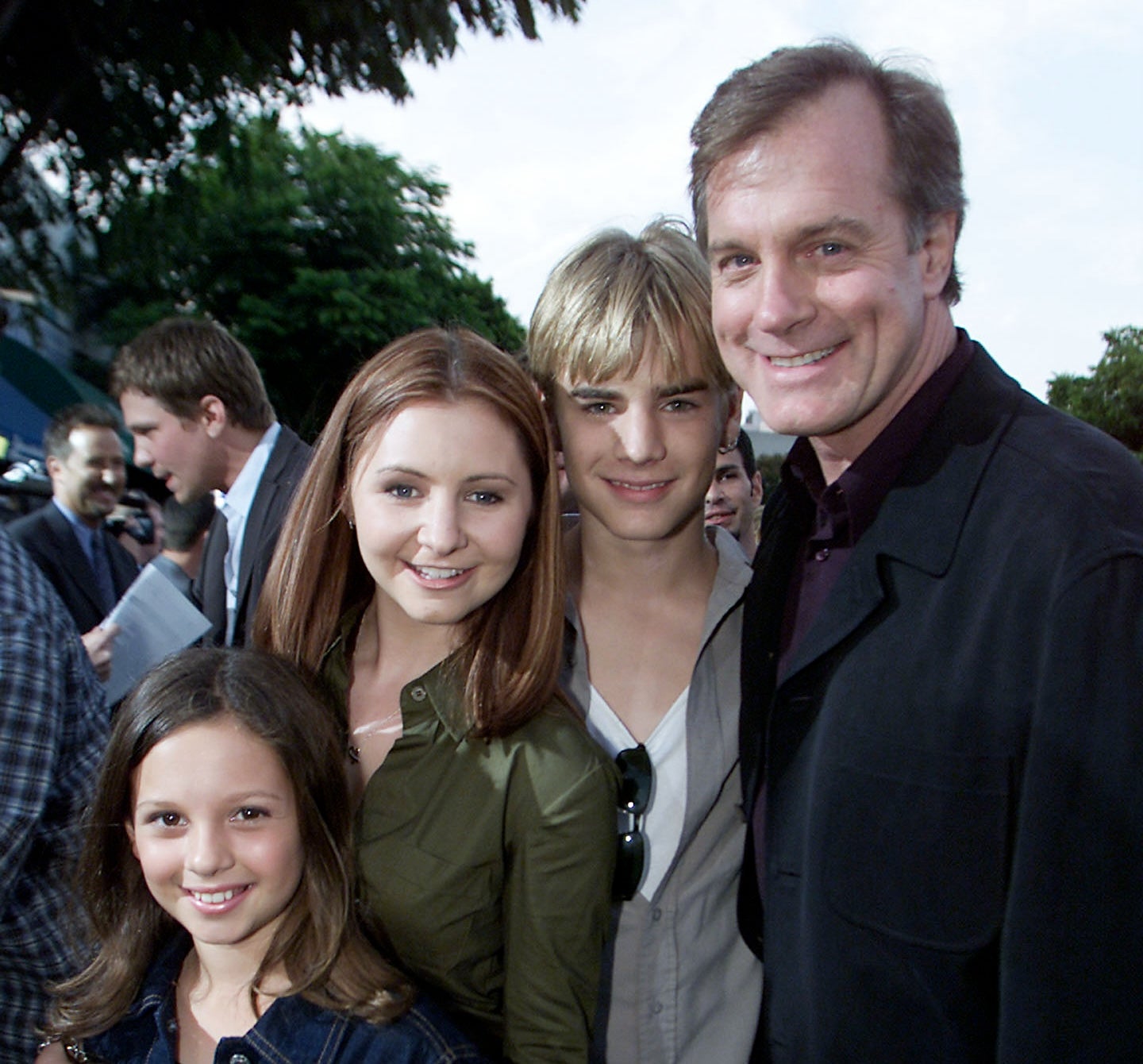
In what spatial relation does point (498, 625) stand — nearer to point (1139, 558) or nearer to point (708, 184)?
point (708, 184)

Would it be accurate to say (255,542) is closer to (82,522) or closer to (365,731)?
(365,731)

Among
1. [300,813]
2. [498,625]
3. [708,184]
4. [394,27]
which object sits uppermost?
[394,27]

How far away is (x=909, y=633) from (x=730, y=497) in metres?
3.24

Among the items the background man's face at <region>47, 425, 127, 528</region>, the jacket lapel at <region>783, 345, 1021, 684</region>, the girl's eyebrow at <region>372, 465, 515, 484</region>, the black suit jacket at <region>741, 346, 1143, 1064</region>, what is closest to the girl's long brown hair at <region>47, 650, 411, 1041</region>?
the girl's eyebrow at <region>372, 465, 515, 484</region>

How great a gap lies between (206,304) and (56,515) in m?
17.9

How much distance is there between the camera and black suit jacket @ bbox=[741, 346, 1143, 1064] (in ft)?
4.36

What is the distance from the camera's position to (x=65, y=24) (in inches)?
352

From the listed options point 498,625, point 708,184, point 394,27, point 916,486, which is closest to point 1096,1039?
point 916,486

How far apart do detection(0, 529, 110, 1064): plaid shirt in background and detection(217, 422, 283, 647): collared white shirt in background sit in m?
1.62

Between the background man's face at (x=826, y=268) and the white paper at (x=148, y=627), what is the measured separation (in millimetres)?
1883

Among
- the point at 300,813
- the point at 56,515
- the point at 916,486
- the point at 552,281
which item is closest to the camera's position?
the point at 916,486

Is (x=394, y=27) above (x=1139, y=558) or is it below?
above

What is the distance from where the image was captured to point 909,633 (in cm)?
154

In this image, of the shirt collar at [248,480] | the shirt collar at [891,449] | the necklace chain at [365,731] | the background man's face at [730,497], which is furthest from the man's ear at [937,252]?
the background man's face at [730,497]
